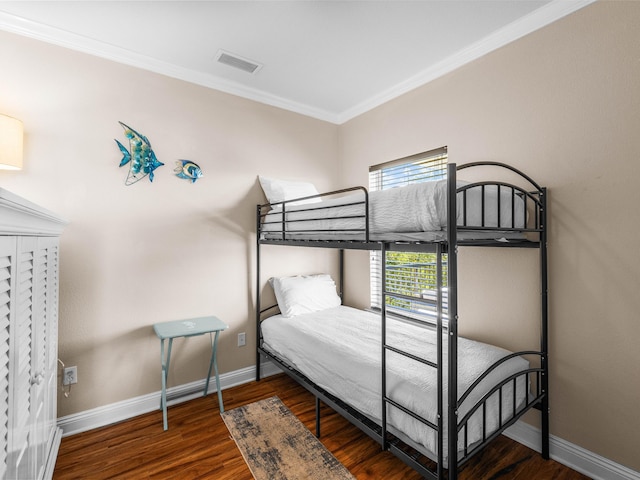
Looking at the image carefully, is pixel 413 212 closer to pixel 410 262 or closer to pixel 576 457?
pixel 410 262

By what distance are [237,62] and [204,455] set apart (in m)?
2.75

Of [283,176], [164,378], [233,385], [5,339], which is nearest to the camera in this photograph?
[5,339]

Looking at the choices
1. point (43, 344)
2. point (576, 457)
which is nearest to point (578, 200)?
point (576, 457)

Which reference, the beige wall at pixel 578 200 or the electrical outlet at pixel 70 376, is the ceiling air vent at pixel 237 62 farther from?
the electrical outlet at pixel 70 376

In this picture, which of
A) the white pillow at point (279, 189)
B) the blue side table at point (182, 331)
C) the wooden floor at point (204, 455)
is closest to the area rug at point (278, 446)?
the wooden floor at point (204, 455)

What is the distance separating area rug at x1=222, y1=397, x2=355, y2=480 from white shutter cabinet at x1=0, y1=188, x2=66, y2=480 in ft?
3.35

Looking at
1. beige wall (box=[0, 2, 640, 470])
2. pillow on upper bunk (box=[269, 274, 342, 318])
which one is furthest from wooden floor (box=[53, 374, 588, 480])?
pillow on upper bunk (box=[269, 274, 342, 318])

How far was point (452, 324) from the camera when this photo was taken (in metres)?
1.38

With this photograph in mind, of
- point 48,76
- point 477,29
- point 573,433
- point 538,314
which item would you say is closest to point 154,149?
point 48,76

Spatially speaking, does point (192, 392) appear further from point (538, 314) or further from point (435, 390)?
point (538, 314)

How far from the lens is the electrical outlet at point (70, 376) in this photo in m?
2.15

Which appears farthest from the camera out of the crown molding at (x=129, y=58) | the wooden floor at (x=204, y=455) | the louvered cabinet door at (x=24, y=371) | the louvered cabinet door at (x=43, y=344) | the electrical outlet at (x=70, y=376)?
the electrical outlet at (x=70, y=376)

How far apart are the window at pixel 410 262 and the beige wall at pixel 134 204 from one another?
1.00 metres

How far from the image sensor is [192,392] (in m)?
2.54
